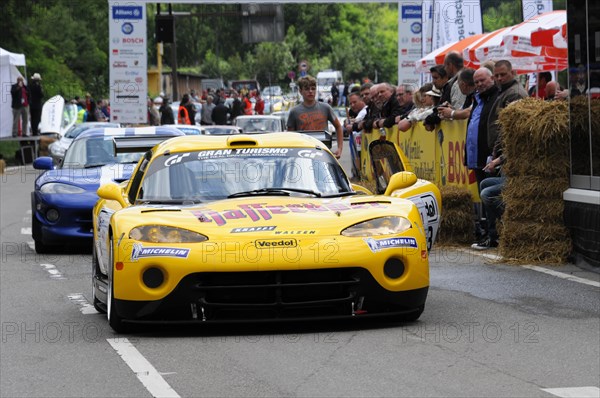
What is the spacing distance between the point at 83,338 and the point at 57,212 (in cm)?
606

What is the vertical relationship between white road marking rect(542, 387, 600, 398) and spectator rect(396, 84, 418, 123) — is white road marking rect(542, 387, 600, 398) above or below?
below

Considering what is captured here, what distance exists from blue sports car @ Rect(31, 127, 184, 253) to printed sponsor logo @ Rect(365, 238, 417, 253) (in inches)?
232

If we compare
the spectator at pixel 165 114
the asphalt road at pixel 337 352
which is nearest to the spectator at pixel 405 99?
the asphalt road at pixel 337 352

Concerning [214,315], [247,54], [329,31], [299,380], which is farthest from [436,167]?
[329,31]

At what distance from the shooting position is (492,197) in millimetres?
12703

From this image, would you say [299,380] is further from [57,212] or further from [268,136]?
[57,212]

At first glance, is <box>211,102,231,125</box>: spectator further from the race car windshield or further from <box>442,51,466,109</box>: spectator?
the race car windshield

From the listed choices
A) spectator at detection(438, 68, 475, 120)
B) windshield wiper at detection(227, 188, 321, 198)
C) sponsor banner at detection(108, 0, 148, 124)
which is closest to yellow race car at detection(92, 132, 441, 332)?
windshield wiper at detection(227, 188, 321, 198)

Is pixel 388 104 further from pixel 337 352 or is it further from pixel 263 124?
pixel 263 124

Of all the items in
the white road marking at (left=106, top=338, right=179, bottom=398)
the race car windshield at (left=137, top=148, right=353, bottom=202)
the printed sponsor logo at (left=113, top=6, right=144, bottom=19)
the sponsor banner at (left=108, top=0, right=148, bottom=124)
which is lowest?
the white road marking at (left=106, top=338, right=179, bottom=398)

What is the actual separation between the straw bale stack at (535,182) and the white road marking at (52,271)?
4.20m

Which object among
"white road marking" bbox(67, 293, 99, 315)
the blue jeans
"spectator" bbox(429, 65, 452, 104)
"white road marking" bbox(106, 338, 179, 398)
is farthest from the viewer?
"spectator" bbox(429, 65, 452, 104)

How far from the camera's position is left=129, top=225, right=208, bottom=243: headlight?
761 cm

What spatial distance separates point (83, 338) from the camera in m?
8.01
